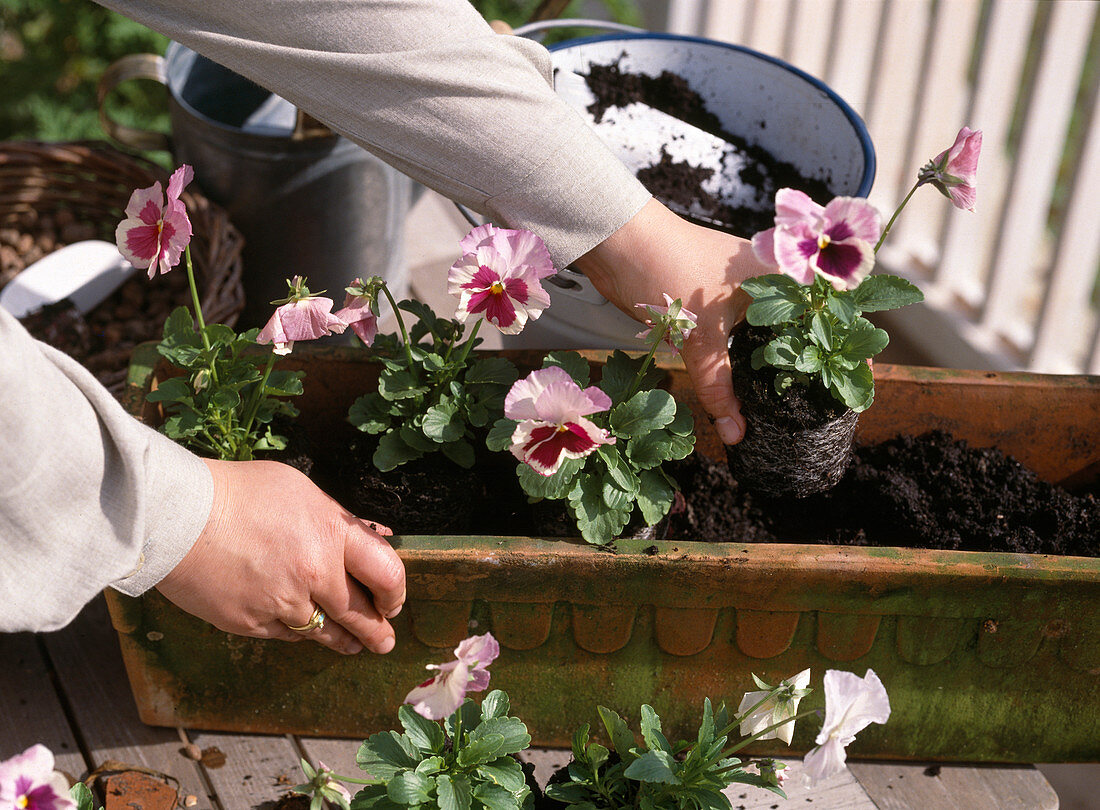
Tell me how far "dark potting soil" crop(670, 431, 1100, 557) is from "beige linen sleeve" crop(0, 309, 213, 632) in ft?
1.72

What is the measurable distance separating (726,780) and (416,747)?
0.76ft

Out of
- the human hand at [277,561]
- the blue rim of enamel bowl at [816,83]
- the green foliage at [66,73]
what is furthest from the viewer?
the green foliage at [66,73]

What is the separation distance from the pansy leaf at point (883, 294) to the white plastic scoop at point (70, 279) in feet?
4.10

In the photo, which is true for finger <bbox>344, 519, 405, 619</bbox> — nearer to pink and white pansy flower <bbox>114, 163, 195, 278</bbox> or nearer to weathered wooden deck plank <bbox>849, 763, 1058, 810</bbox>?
pink and white pansy flower <bbox>114, 163, 195, 278</bbox>

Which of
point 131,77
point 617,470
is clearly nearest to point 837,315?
point 617,470

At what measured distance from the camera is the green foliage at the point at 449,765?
28.1 inches

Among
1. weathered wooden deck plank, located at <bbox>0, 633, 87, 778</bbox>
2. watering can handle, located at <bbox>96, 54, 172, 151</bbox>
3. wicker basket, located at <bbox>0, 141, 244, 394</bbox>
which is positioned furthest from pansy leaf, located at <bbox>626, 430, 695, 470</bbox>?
watering can handle, located at <bbox>96, 54, 172, 151</bbox>

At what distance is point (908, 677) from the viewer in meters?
0.91

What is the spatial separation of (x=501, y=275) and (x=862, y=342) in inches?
12.7

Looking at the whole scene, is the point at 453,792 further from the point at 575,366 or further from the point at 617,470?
the point at 575,366

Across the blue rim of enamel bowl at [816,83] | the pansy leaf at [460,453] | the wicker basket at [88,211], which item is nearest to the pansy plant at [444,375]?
the pansy leaf at [460,453]

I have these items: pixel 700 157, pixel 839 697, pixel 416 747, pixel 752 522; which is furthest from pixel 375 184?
pixel 839 697

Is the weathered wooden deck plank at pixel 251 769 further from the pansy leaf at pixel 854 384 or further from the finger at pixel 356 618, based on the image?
the pansy leaf at pixel 854 384

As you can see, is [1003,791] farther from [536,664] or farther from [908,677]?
[536,664]
